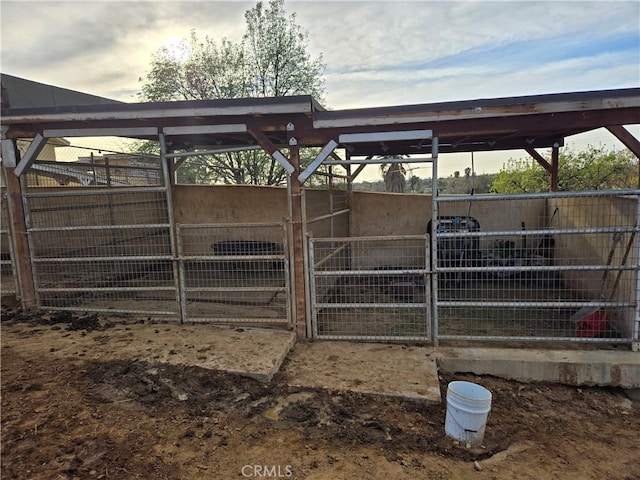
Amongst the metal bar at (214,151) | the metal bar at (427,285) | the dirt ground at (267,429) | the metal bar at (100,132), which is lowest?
the dirt ground at (267,429)

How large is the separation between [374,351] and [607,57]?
630 cm

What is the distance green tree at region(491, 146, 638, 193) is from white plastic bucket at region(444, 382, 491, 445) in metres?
8.15

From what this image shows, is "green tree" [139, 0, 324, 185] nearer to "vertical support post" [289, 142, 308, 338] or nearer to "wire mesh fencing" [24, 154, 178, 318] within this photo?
"wire mesh fencing" [24, 154, 178, 318]

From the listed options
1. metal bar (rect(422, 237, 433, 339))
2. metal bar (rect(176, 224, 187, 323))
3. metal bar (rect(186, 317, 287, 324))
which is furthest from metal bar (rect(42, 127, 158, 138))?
metal bar (rect(422, 237, 433, 339))

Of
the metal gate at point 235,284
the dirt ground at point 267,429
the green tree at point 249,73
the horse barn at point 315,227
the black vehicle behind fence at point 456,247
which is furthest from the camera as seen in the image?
the green tree at point 249,73

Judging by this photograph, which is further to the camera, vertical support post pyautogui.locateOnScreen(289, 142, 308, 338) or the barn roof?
vertical support post pyautogui.locateOnScreen(289, 142, 308, 338)

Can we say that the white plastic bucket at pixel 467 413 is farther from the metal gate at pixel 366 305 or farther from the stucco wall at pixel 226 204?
the stucco wall at pixel 226 204

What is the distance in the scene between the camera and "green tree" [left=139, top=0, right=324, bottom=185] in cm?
1295

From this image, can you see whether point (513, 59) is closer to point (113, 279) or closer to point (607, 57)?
point (607, 57)

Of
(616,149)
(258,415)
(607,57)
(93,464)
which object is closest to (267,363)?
(258,415)

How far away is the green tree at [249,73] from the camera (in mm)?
12945

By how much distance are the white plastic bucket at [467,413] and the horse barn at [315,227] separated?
4.54 feet

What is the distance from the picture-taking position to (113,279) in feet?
20.9

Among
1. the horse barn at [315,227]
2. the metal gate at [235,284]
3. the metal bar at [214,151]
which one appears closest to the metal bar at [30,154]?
the horse barn at [315,227]
